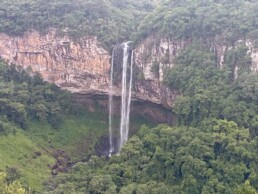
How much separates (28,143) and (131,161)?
282 inches

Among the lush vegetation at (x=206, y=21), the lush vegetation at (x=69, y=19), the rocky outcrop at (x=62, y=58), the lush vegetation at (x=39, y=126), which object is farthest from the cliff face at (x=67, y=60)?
the lush vegetation at (x=206, y=21)

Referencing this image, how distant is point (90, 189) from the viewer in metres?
24.4

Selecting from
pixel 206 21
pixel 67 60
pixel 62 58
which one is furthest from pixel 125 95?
pixel 206 21

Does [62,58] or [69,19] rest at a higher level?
[69,19]

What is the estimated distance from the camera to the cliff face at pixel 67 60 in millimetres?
33688

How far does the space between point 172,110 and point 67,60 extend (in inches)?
306

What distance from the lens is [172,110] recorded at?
1236 inches

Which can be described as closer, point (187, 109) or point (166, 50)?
point (187, 109)

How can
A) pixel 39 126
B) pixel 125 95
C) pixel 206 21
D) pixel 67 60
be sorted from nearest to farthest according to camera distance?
pixel 206 21 < pixel 39 126 < pixel 125 95 < pixel 67 60

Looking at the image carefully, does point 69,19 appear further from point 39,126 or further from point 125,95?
point 39,126

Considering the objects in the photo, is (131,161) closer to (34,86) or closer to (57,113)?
(57,113)

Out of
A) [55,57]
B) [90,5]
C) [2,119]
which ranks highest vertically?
[90,5]

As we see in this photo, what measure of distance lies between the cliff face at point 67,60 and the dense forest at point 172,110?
59 cm

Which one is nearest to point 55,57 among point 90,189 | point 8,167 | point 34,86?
point 34,86
